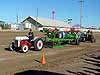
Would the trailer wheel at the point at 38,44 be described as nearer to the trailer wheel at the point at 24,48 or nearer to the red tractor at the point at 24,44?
the red tractor at the point at 24,44

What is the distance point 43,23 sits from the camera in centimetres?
8706

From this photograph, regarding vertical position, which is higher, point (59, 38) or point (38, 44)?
point (59, 38)

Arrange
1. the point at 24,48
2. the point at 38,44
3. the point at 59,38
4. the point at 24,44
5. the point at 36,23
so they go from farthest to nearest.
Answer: the point at 36,23 → the point at 59,38 → the point at 38,44 → the point at 24,44 → the point at 24,48

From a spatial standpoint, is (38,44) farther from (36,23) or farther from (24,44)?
(36,23)

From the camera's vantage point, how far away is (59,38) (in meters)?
23.5

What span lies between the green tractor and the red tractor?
202 centimetres

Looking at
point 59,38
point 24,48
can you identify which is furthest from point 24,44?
point 59,38

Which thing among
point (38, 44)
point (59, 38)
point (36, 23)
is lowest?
point (38, 44)

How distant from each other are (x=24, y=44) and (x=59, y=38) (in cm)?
522

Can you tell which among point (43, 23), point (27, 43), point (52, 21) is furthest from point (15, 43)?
point (52, 21)

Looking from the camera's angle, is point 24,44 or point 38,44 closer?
point 24,44

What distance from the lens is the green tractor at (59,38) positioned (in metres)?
22.4

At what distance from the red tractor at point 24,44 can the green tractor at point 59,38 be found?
202 centimetres

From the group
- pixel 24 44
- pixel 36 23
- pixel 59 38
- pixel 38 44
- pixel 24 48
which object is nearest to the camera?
pixel 24 48
